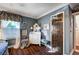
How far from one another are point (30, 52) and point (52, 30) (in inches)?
19.1

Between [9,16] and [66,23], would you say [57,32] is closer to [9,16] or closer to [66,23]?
[66,23]

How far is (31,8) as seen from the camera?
71.4 inches

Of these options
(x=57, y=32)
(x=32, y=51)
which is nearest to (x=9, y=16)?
(x=32, y=51)

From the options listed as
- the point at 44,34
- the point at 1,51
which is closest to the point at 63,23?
the point at 44,34

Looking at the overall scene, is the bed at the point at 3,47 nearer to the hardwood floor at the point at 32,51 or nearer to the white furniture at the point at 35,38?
the hardwood floor at the point at 32,51

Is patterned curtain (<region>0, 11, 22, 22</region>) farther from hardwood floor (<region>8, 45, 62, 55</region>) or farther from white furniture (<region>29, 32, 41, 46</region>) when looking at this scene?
hardwood floor (<region>8, 45, 62, 55</region>)

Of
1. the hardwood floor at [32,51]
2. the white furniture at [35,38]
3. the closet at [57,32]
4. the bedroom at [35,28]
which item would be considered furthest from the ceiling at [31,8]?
the hardwood floor at [32,51]

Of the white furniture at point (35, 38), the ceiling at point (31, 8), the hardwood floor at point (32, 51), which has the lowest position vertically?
the hardwood floor at point (32, 51)

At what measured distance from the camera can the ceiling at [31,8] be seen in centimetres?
178

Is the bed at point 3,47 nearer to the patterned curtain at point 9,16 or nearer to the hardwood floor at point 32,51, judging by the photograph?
the hardwood floor at point 32,51

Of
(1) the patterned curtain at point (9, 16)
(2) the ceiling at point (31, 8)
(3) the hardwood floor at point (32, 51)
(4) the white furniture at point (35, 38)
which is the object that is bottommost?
(3) the hardwood floor at point (32, 51)

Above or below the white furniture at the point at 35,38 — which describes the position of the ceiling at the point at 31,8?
above

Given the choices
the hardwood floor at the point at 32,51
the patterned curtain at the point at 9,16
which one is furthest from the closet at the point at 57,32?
the patterned curtain at the point at 9,16

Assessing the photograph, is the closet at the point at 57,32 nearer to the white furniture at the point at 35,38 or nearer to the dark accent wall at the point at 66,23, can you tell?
the dark accent wall at the point at 66,23
